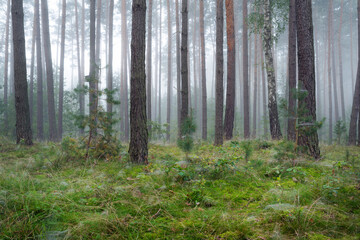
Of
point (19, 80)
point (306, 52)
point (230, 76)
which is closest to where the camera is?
point (306, 52)

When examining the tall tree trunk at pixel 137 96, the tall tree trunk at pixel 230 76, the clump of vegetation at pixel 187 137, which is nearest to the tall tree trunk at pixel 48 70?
the tall tree trunk at pixel 137 96

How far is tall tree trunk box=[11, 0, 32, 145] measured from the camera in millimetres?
7230

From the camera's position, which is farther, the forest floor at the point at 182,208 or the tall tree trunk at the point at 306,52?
the tall tree trunk at the point at 306,52

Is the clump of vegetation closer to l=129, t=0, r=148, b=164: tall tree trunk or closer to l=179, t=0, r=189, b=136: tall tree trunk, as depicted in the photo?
l=129, t=0, r=148, b=164: tall tree trunk

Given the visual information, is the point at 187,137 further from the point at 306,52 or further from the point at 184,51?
the point at 184,51

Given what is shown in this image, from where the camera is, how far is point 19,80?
730 cm

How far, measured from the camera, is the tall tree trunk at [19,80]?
723cm

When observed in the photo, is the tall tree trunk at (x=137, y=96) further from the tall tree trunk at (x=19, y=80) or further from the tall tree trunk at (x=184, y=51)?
the tall tree trunk at (x=19, y=80)

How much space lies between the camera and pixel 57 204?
6.96 ft

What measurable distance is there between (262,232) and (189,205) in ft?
2.89

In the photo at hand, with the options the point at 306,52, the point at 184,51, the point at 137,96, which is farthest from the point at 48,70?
the point at 306,52

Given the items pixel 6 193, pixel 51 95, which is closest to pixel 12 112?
pixel 51 95

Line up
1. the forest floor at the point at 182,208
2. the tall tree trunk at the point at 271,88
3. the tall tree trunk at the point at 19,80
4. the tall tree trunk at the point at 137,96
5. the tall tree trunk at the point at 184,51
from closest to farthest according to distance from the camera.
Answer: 1. the forest floor at the point at 182,208
2. the tall tree trunk at the point at 137,96
3. the tall tree trunk at the point at 19,80
4. the tall tree trunk at the point at 184,51
5. the tall tree trunk at the point at 271,88

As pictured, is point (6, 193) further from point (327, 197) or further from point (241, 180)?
point (327, 197)
